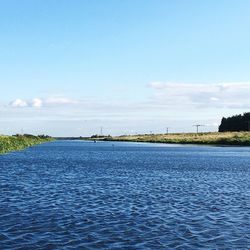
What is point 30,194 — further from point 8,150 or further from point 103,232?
point 8,150

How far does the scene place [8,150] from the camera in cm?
13538

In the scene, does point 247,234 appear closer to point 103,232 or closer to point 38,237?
point 103,232

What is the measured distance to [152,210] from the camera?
31000 mm

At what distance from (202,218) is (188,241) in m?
6.02

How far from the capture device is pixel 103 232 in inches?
942

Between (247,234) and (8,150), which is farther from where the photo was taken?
(8,150)

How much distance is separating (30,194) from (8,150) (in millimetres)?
101226

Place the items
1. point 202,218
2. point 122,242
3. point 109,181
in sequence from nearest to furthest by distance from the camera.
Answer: point 122,242
point 202,218
point 109,181

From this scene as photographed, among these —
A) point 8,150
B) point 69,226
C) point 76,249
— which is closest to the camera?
point 76,249

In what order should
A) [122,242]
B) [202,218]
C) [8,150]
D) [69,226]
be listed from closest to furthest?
[122,242] < [69,226] < [202,218] < [8,150]

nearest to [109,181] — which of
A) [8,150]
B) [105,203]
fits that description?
[105,203]

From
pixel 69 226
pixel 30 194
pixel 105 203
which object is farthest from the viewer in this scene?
pixel 30 194

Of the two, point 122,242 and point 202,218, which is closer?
point 122,242

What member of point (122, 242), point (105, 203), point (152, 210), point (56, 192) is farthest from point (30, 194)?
point (122, 242)
